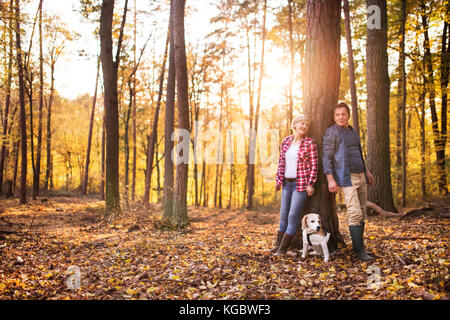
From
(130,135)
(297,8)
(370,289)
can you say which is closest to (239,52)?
(297,8)

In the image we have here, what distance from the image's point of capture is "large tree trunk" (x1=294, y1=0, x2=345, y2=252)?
4434 mm

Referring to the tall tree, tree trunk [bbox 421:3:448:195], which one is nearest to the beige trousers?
the tall tree

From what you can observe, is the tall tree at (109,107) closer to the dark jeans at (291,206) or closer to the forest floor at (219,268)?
the forest floor at (219,268)

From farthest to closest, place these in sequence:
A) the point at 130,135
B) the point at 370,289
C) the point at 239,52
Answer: the point at 130,135 → the point at 239,52 → the point at 370,289

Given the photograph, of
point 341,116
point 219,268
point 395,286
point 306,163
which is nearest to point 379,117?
point 341,116

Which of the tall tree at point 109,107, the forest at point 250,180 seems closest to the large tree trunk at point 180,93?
the forest at point 250,180

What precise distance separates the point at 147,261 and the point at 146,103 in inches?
653

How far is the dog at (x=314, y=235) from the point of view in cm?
409

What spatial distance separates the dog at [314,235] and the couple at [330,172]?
190mm

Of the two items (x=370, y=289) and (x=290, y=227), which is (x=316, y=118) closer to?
(x=290, y=227)

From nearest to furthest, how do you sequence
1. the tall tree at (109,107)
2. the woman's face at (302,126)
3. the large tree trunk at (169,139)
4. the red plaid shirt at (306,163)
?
1. the red plaid shirt at (306,163)
2. the woman's face at (302,126)
3. the large tree trunk at (169,139)
4. the tall tree at (109,107)

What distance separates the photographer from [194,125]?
21.1 meters

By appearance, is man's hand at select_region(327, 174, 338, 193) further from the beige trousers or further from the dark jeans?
the dark jeans

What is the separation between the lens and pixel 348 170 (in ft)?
13.1
